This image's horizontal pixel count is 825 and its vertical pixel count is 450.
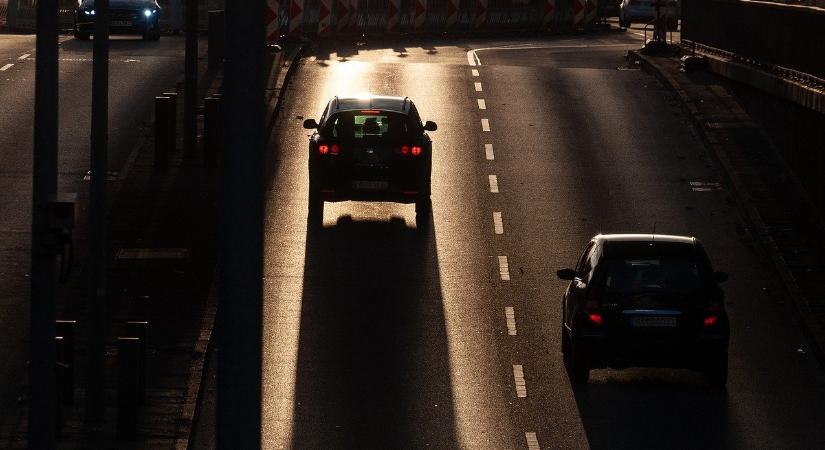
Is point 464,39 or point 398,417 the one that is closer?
point 398,417

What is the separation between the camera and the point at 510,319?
21.4 metres

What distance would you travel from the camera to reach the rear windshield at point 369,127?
2589 cm

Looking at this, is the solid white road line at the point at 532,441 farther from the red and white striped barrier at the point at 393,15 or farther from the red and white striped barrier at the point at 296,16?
the red and white striped barrier at the point at 393,15

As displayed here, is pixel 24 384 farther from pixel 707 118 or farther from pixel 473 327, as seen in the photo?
pixel 707 118

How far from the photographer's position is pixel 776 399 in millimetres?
18188

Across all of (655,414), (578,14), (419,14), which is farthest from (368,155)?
(578,14)

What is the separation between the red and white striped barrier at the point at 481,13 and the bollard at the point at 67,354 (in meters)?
44.2

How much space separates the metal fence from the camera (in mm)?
27766

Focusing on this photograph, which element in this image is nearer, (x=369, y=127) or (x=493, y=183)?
(x=369, y=127)

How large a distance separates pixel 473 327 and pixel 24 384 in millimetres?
5755

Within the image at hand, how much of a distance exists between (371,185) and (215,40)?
588 inches

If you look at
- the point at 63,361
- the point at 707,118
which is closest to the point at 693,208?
the point at 707,118

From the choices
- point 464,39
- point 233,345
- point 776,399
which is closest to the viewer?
point 233,345

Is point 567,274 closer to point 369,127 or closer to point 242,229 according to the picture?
point 369,127
